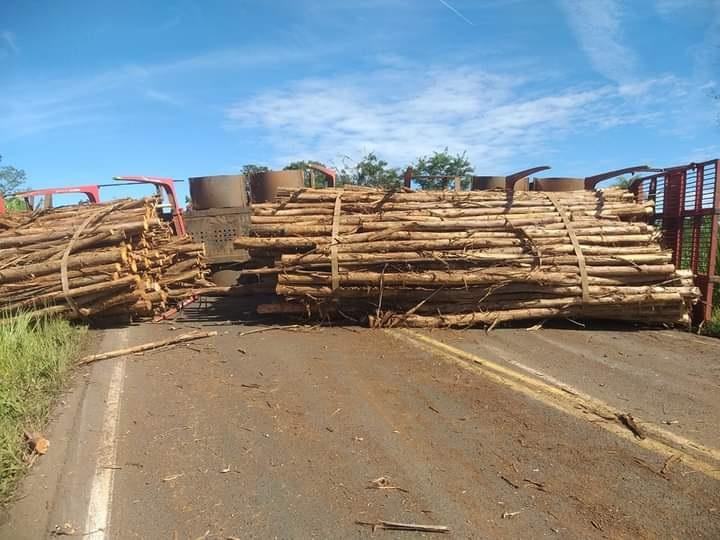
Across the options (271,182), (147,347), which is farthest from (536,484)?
(271,182)

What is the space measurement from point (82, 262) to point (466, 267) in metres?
5.61

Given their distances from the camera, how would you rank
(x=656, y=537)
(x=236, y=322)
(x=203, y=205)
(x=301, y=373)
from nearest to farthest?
(x=656, y=537) < (x=301, y=373) < (x=236, y=322) < (x=203, y=205)

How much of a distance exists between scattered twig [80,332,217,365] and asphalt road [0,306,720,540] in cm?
33

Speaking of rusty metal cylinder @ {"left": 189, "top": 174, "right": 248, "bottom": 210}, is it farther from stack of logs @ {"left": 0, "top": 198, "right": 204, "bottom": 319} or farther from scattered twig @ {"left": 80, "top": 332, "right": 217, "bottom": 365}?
scattered twig @ {"left": 80, "top": 332, "right": 217, "bottom": 365}

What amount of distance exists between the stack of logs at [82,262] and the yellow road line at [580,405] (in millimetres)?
4561

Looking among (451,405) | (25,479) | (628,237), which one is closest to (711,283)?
(628,237)

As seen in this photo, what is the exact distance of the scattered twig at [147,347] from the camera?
20.9ft

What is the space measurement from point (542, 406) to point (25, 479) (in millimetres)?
3872

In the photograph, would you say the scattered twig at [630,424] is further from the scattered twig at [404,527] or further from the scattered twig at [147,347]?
the scattered twig at [147,347]

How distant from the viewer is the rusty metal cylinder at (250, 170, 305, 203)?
37.1 feet

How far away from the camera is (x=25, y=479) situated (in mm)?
3543

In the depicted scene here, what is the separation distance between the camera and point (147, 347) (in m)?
6.88

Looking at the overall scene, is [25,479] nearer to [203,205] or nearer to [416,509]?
[416,509]

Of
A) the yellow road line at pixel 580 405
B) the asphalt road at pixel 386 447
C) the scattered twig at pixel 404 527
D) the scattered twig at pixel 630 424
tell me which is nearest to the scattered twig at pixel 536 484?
the asphalt road at pixel 386 447
